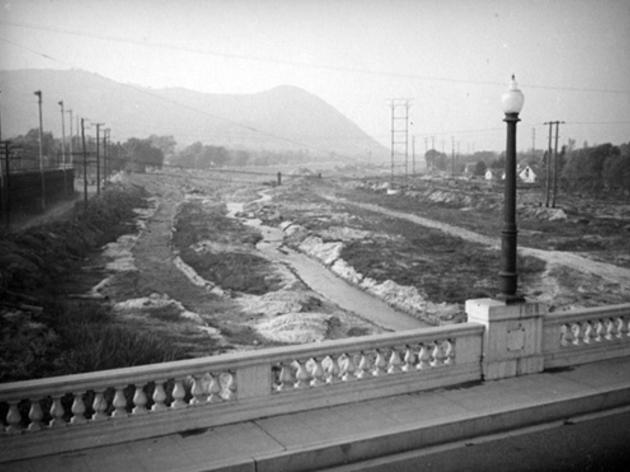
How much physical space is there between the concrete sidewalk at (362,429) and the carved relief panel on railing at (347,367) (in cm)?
34

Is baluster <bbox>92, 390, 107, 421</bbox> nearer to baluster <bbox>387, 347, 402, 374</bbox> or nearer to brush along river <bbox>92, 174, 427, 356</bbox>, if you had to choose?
baluster <bbox>387, 347, 402, 374</bbox>

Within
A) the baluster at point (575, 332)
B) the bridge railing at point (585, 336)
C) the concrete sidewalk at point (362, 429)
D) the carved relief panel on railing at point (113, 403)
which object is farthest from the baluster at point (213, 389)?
the baluster at point (575, 332)

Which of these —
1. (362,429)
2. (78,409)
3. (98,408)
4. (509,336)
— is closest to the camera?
(78,409)

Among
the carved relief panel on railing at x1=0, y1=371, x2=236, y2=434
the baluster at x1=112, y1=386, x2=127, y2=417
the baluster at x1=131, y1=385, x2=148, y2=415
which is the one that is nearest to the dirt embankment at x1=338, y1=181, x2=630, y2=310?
the carved relief panel on railing at x1=0, y1=371, x2=236, y2=434

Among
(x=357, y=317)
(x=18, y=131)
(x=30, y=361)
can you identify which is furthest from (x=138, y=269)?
(x=18, y=131)

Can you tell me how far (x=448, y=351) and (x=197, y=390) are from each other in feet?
11.6

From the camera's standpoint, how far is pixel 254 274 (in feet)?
98.7

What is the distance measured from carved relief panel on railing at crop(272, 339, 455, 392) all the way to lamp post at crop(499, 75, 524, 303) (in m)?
1.15

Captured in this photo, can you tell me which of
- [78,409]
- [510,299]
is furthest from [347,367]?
[78,409]

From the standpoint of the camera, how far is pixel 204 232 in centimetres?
4481

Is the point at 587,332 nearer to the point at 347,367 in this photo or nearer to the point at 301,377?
the point at 347,367

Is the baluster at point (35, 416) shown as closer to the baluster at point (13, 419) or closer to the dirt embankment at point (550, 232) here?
the baluster at point (13, 419)

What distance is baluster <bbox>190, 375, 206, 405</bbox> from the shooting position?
716cm

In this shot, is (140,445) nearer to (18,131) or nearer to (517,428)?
(517,428)
